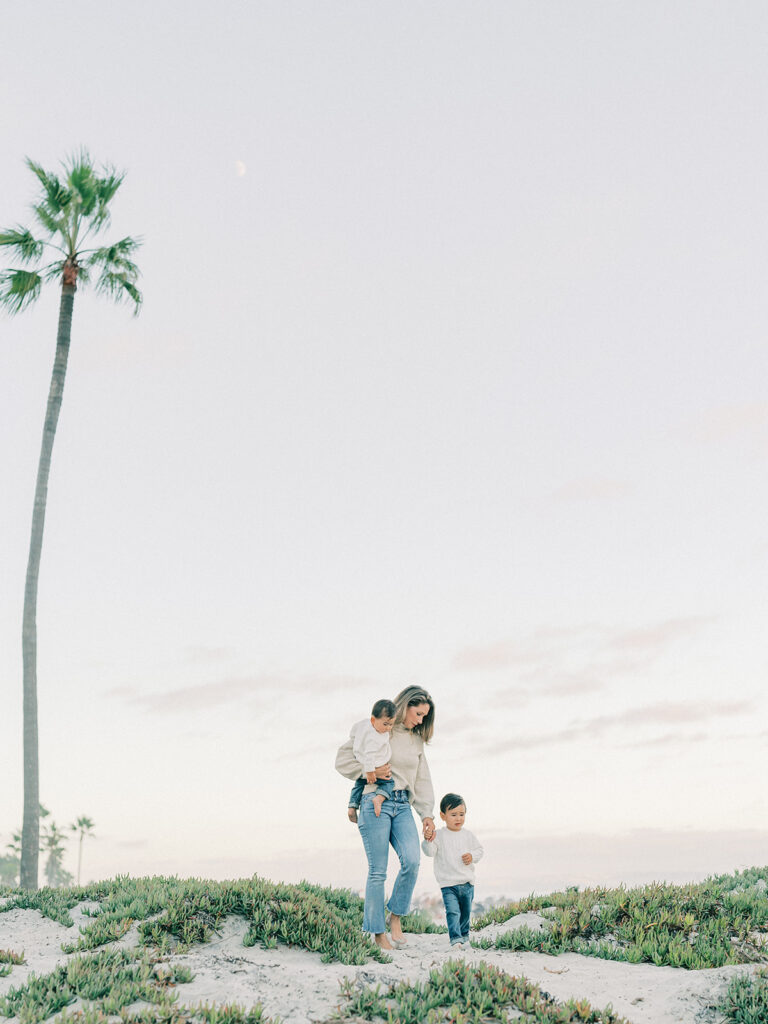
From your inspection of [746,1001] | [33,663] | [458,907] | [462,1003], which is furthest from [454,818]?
[33,663]

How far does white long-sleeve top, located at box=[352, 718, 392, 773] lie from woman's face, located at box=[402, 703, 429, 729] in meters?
0.39

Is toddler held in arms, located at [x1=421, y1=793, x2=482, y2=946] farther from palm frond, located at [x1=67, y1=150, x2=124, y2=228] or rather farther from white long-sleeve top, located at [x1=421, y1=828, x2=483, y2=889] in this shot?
palm frond, located at [x1=67, y1=150, x2=124, y2=228]

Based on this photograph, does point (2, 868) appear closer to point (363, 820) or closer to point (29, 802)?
point (29, 802)

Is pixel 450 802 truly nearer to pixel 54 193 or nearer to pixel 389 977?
pixel 389 977

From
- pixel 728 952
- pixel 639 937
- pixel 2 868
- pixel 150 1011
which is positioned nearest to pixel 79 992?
pixel 150 1011

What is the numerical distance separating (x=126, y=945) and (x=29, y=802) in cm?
753

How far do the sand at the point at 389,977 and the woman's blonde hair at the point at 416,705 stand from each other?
2.40 meters

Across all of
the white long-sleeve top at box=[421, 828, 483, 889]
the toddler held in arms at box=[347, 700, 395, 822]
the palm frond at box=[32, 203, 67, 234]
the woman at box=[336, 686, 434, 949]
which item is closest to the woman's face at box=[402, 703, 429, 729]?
the woman at box=[336, 686, 434, 949]

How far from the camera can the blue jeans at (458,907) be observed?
33.2ft

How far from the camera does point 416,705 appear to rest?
31.8ft

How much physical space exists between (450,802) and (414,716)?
53.2 inches

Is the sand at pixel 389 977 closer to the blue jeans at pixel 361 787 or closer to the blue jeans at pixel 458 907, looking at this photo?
the blue jeans at pixel 458 907

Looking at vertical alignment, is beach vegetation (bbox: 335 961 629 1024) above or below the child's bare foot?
below

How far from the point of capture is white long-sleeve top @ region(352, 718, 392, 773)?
30.3 feet
